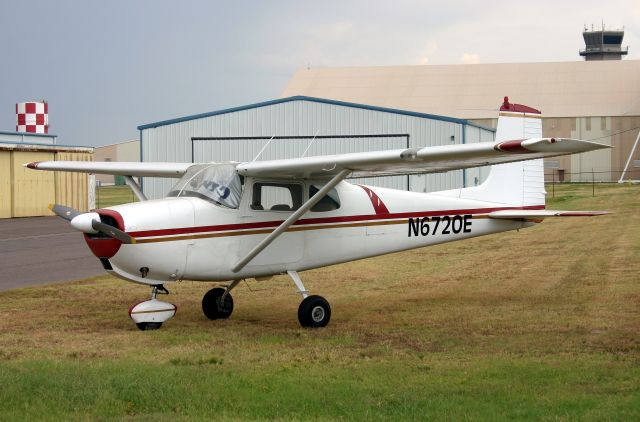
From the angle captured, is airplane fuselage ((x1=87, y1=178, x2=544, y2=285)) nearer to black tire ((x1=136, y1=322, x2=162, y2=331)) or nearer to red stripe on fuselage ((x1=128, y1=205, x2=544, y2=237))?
red stripe on fuselage ((x1=128, y1=205, x2=544, y2=237))

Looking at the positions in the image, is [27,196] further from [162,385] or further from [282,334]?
[162,385]

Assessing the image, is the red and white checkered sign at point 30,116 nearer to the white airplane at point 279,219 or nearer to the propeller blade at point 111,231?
the white airplane at point 279,219

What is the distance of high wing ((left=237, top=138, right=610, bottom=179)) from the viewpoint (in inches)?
356

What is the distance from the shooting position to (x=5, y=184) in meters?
37.0

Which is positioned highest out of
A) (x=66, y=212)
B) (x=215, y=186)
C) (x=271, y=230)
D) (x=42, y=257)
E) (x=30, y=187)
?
(x=30, y=187)

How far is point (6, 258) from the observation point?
64.1ft

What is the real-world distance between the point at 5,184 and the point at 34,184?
155cm

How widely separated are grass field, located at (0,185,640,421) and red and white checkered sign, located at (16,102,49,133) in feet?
114

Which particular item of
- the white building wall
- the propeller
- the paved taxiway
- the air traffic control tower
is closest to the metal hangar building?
the paved taxiway

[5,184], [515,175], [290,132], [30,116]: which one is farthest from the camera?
[30,116]

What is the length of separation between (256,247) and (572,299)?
4.76 m

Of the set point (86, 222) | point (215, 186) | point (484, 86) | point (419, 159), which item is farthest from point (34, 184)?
point (484, 86)

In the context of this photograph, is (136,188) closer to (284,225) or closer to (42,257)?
(284,225)

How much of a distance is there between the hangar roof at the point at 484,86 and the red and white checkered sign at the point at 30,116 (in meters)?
22.4
